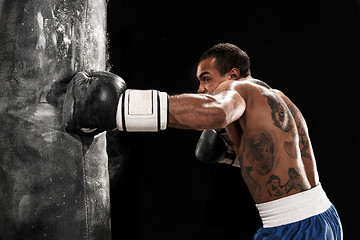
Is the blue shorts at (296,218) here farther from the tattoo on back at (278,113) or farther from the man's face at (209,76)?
the man's face at (209,76)

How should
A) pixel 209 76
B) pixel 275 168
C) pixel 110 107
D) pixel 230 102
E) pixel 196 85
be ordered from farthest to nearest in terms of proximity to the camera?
pixel 196 85 → pixel 209 76 → pixel 275 168 → pixel 230 102 → pixel 110 107

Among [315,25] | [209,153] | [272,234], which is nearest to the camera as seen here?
[272,234]

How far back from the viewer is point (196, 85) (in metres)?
2.82

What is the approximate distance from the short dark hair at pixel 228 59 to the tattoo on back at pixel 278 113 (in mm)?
382

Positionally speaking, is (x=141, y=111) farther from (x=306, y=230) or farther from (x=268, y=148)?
(x=306, y=230)

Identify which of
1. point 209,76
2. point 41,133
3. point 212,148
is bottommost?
point 212,148

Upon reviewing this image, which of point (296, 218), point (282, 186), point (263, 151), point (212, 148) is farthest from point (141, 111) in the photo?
point (212, 148)

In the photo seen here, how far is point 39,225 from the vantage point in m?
1.19

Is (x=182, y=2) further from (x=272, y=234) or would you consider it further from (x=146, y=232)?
(x=272, y=234)

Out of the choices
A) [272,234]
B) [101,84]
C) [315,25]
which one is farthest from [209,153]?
[315,25]

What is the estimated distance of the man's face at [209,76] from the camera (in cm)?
182

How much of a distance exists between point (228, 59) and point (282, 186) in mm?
742

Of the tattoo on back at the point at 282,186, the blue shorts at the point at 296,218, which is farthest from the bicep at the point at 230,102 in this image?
the blue shorts at the point at 296,218

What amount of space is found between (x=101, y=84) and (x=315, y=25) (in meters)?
2.30
